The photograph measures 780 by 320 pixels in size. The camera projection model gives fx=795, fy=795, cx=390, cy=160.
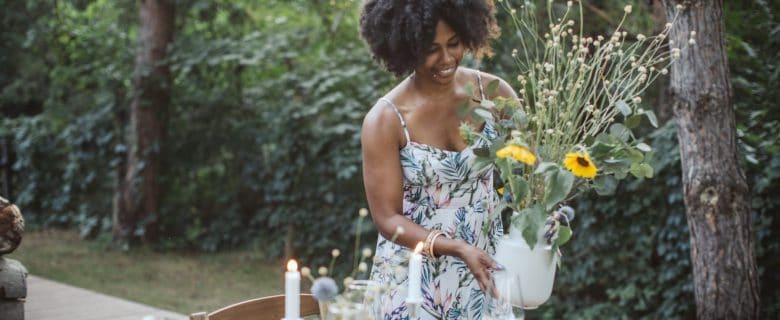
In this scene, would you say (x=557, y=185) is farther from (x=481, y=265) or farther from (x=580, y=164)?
(x=481, y=265)

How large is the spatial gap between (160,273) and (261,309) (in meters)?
4.59

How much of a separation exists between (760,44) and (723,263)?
52.3 inches

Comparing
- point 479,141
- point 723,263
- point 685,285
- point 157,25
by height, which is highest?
point 157,25

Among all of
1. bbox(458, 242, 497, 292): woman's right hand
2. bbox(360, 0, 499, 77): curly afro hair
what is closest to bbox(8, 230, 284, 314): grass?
bbox(360, 0, 499, 77): curly afro hair

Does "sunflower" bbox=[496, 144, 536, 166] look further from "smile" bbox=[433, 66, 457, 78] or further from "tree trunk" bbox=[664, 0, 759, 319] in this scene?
"tree trunk" bbox=[664, 0, 759, 319]

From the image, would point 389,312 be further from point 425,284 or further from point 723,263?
point 723,263

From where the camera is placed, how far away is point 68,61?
8.42 metres

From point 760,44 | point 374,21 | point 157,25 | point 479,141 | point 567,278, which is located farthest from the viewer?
point 157,25

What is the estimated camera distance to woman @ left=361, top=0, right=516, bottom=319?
1.86 metres

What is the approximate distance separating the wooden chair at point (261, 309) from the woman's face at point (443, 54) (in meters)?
0.65

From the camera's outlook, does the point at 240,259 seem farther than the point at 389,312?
Yes

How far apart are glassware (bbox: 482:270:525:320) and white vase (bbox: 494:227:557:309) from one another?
21mm

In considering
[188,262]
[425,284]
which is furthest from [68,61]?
[425,284]

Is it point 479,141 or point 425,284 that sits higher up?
point 479,141
